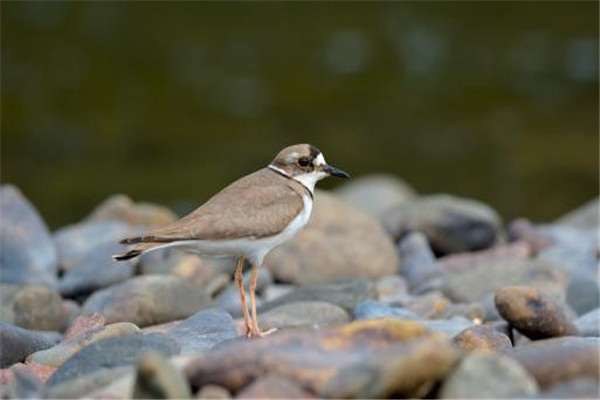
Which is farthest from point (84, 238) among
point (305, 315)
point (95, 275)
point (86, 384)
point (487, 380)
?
point (487, 380)

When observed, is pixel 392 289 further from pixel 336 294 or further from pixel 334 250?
pixel 336 294

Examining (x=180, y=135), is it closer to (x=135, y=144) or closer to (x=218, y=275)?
(x=135, y=144)

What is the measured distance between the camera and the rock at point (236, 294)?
30.7ft

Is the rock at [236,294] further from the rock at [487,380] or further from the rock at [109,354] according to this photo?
the rock at [487,380]

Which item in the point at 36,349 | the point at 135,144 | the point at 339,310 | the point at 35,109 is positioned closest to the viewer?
the point at 36,349

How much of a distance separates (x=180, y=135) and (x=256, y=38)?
17.8 feet

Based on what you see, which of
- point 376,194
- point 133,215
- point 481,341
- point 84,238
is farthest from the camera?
point 376,194

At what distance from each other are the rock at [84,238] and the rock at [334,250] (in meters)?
1.57

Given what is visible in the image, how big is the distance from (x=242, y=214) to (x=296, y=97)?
14.6 meters

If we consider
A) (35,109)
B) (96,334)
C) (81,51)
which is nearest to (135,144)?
(35,109)

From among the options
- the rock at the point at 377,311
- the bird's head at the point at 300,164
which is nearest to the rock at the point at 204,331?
the bird's head at the point at 300,164

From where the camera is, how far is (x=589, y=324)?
850 centimetres

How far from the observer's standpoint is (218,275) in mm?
10398

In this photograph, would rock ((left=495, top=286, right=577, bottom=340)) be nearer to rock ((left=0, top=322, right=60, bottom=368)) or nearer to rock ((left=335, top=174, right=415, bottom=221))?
rock ((left=0, top=322, right=60, bottom=368))
